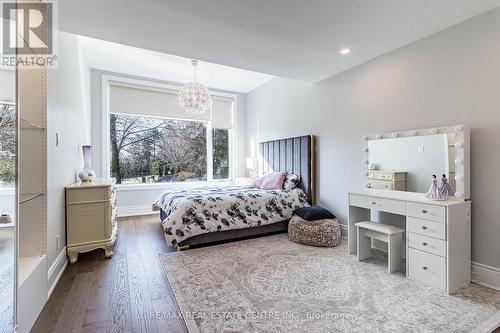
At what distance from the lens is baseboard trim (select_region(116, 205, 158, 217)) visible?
4949 mm

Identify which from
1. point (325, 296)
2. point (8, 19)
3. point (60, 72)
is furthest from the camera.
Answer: point (60, 72)

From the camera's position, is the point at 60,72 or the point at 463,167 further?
the point at 60,72

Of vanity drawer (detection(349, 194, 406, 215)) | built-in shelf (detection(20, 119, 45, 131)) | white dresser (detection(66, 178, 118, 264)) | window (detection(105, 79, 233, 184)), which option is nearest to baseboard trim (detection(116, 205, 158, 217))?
window (detection(105, 79, 233, 184))

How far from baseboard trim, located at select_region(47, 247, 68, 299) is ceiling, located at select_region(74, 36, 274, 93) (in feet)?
9.69

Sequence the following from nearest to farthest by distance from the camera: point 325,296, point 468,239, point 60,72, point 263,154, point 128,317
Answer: point 128,317
point 325,296
point 468,239
point 60,72
point 263,154

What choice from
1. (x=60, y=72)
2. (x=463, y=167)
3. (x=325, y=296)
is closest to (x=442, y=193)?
(x=463, y=167)

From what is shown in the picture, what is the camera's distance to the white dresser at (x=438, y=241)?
81.1 inches

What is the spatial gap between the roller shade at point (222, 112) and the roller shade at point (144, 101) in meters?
0.58

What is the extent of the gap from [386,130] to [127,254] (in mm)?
3521

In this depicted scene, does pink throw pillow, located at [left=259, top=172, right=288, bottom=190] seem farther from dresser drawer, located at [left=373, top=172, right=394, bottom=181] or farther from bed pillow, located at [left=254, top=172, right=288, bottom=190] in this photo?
dresser drawer, located at [left=373, top=172, right=394, bottom=181]

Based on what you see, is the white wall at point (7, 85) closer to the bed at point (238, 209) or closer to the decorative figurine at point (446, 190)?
the bed at point (238, 209)

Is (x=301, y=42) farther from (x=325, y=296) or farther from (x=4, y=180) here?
(x=4, y=180)

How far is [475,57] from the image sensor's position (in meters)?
2.26

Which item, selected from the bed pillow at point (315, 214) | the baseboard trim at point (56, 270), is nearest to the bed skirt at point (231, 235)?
the bed pillow at point (315, 214)
